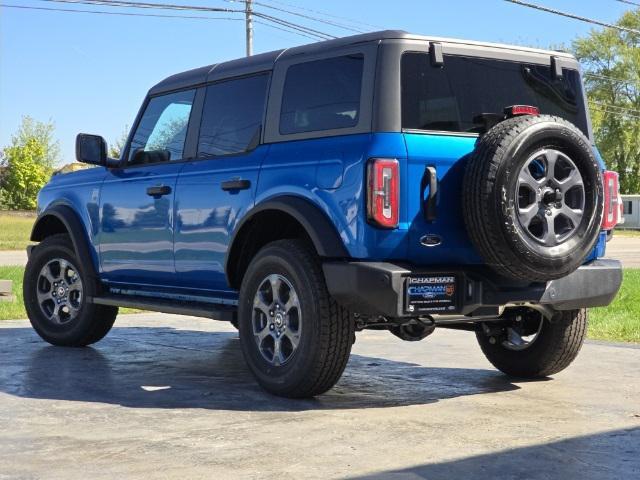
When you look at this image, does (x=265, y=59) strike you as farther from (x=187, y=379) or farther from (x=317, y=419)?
(x=317, y=419)

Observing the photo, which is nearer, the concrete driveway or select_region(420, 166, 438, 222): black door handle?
the concrete driveway

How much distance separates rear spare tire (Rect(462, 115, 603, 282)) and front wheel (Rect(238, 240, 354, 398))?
93cm

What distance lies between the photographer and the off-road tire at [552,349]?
6.79m

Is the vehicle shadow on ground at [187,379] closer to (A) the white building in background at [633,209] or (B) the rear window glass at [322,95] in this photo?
(B) the rear window glass at [322,95]

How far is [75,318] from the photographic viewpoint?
852cm

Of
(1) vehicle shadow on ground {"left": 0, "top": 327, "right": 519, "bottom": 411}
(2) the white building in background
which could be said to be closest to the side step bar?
(1) vehicle shadow on ground {"left": 0, "top": 327, "right": 519, "bottom": 411}

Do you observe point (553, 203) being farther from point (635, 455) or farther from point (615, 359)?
point (615, 359)

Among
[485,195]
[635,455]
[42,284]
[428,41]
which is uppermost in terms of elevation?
[428,41]

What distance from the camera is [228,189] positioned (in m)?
6.61

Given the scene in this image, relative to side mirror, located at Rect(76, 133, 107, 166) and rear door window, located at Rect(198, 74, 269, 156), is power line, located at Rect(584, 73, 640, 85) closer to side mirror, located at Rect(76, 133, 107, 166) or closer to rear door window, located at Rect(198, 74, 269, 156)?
side mirror, located at Rect(76, 133, 107, 166)

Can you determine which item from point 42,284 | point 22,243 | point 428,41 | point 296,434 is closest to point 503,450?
point 296,434

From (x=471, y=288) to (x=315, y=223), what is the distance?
938mm

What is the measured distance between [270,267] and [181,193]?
1.20 metres

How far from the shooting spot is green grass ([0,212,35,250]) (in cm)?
3199
